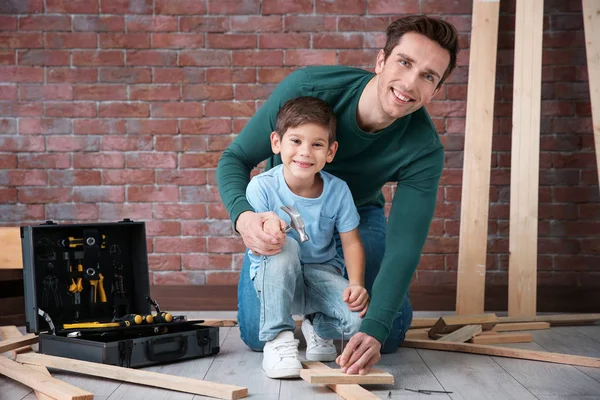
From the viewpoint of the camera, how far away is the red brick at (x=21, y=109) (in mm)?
3570

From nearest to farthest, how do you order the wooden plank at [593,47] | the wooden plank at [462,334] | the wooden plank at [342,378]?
1. the wooden plank at [342,378]
2. the wooden plank at [462,334]
3. the wooden plank at [593,47]

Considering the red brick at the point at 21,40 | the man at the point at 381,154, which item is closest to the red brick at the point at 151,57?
the red brick at the point at 21,40

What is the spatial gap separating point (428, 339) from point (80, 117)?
2.01 metres

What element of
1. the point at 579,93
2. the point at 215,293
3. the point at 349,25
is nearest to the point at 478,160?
the point at 579,93

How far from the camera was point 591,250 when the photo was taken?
11.8 feet

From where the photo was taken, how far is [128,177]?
3.60 m

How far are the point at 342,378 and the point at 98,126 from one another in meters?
2.17

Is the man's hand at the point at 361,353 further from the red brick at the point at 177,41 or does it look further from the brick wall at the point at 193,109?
the red brick at the point at 177,41

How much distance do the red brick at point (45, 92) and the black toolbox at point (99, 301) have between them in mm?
1139

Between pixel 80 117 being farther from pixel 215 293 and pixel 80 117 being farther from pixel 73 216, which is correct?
pixel 215 293

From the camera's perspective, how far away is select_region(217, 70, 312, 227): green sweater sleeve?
225 cm

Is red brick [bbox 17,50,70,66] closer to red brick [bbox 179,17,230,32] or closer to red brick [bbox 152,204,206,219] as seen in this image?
red brick [bbox 179,17,230,32]

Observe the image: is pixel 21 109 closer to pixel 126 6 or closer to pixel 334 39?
pixel 126 6

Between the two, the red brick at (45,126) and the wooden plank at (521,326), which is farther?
the red brick at (45,126)
